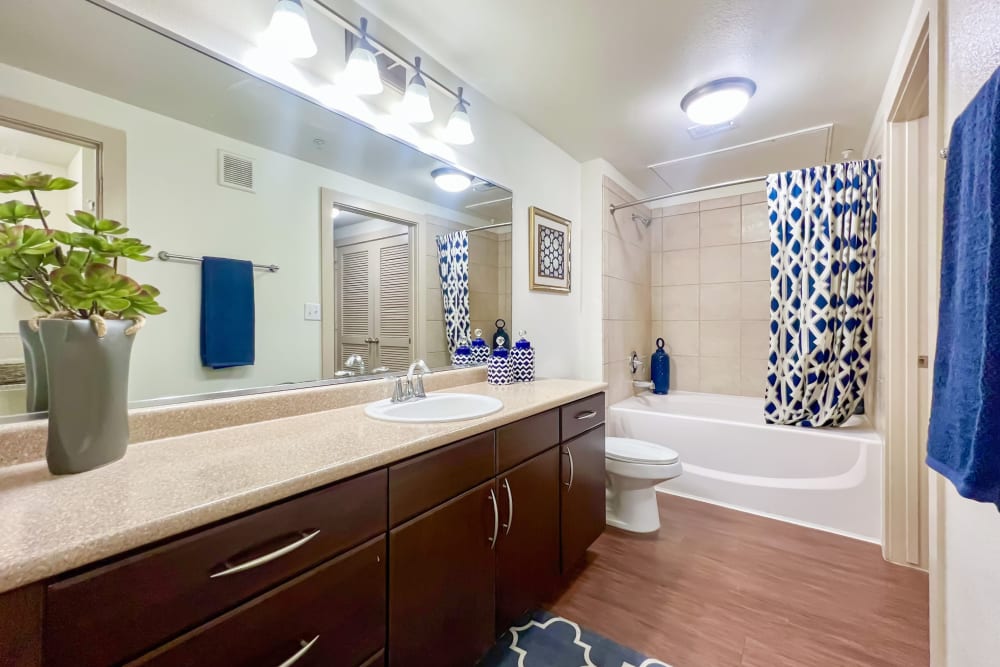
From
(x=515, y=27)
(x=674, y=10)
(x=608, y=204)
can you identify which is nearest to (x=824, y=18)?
(x=674, y=10)

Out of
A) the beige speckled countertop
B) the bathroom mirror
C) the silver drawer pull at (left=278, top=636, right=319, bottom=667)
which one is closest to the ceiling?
the bathroom mirror

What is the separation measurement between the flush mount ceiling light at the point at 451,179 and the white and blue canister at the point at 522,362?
0.81 m

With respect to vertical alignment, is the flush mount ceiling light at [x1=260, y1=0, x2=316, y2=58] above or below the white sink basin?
above

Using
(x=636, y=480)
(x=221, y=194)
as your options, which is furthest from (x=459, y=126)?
(x=636, y=480)

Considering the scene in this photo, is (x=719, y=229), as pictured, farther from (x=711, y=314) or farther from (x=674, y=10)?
(x=674, y=10)

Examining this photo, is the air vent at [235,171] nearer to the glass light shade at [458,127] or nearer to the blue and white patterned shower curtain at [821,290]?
the glass light shade at [458,127]

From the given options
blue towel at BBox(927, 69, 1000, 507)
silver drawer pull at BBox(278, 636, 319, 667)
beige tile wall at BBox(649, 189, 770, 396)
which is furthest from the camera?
beige tile wall at BBox(649, 189, 770, 396)

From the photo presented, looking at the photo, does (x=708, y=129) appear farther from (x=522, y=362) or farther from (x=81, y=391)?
(x=81, y=391)

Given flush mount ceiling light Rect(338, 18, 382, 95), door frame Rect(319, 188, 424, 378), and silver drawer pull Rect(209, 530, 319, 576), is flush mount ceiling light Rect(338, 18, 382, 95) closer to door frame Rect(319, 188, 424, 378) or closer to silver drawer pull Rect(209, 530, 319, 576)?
door frame Rect(319, 188, 424, 378)

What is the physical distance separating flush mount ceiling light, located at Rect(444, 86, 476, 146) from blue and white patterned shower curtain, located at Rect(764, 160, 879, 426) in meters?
2.01

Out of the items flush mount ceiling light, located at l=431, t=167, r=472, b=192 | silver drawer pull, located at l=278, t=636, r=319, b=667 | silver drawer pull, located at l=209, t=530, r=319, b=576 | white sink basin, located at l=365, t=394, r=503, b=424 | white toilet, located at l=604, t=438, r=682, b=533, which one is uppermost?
flush mount ceiling light, located at l=431, t=167, r=472, b=192

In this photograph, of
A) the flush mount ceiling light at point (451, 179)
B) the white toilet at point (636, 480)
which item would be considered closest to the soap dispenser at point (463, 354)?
the flush mount ceiling light at point (451, 179)

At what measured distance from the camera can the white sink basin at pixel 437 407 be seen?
135cm

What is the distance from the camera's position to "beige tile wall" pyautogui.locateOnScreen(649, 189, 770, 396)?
124 inches
